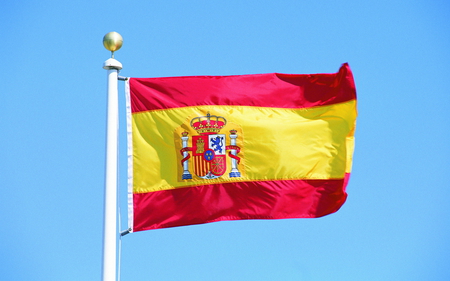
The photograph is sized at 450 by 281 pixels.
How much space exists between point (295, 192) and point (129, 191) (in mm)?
3252

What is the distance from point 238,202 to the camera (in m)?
12.0

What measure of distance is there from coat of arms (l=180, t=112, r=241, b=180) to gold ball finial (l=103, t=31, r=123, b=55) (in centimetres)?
201

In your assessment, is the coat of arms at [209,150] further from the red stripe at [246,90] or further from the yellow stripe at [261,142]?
the red stripe at [246,90]

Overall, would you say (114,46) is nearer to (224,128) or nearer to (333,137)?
(224,128)

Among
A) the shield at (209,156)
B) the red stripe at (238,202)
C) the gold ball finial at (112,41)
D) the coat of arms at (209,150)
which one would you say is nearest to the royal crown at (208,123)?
the coat of arms at (209,150)

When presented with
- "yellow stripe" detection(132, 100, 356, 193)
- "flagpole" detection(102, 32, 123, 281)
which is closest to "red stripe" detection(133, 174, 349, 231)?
"yellow stripe" detection(132, 100, 356, 193)

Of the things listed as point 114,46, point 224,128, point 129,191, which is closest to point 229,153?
point 224,128

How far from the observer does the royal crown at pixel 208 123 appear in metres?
12.1

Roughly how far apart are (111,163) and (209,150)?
216cm

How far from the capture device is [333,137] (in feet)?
41.8

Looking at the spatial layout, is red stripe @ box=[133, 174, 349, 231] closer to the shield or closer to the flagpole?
the shield

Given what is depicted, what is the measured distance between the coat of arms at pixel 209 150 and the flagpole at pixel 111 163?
1.63 m

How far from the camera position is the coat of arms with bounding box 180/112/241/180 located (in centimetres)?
1185

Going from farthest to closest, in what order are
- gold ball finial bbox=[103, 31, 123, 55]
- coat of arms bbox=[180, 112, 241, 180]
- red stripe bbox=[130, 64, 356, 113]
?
1. red stripe bbox=[130, 64, 356, 113]
2. coat of arms bbox=[180, 112, 241, 180]
3. gold ball finial bbox=[103, 31, 123, 55]
